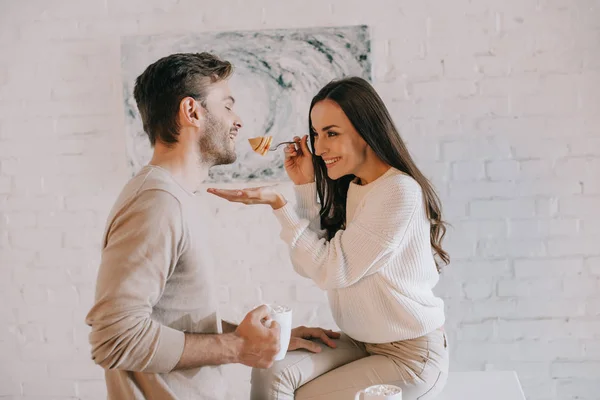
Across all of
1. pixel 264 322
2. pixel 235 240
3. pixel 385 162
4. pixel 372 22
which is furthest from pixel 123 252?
pixel 372 22

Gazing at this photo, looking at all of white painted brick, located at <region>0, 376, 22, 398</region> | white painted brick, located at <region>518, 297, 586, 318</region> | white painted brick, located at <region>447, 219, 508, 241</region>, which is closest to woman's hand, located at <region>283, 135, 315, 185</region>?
white painted brick, located at <region>447, 219, 508, 241</region>

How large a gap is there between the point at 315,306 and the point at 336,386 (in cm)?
105

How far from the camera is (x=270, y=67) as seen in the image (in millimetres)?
2945

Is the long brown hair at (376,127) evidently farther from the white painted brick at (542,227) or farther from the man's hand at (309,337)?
the white painted brick at (542,227)

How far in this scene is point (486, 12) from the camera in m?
2.85

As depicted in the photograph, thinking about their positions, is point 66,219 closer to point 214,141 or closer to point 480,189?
point 214,141

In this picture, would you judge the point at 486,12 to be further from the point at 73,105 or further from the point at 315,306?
the point at 73,105

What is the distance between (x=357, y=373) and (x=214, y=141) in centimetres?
79

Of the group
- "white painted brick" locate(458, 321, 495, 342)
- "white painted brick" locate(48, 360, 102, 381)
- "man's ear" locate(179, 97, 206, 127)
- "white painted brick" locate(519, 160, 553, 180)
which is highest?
"man's ear" locate(179, 97, 206, 127)

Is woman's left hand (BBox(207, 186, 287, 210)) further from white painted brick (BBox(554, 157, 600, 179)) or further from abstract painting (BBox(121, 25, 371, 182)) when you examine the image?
white painted brick (BBox(554, 157, 600, 179))

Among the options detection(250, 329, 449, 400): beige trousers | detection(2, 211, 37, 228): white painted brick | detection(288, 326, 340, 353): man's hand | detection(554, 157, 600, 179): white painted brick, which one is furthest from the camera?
detection(2, 211, 37, 228): white painted brick

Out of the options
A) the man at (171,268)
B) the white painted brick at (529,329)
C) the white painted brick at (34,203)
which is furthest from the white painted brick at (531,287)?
the white painted brick at (34,203)

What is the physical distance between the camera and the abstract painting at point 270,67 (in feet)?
9.50

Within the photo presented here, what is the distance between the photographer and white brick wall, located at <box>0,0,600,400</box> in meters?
2.84
